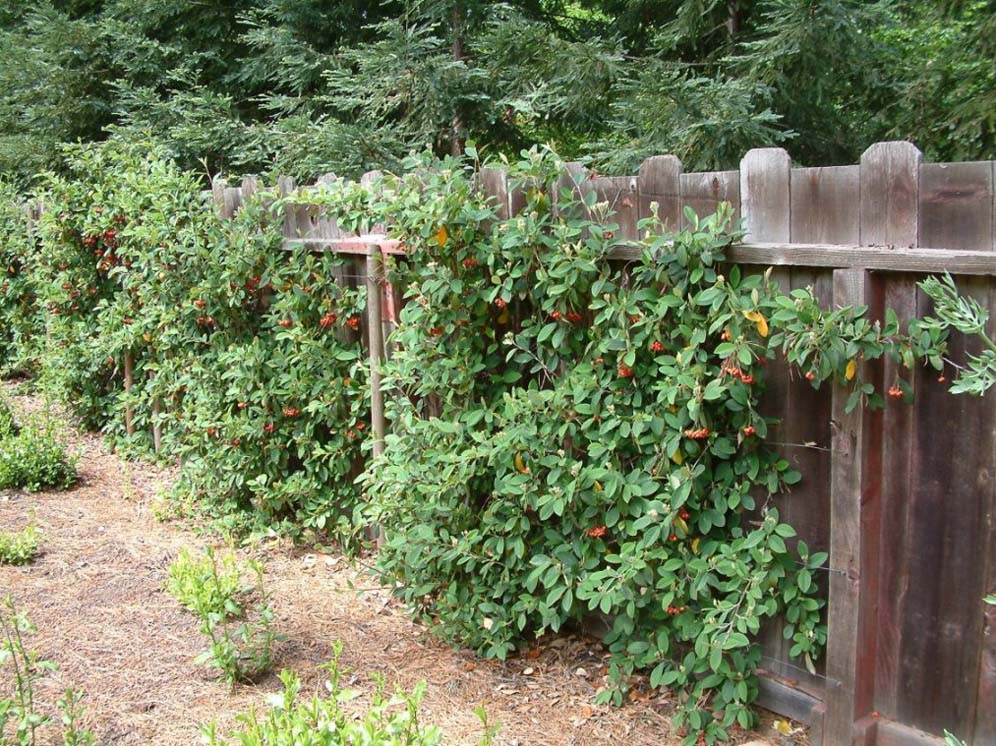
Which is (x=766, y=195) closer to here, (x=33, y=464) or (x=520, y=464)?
(x=520, y=464)

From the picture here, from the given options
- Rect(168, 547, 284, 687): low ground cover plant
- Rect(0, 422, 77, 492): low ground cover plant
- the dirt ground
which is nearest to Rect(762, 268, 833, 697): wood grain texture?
the dirt ground

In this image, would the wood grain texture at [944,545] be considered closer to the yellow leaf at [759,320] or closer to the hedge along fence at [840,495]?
the hedge along fence at [840,495]

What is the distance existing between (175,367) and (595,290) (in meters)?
3.69

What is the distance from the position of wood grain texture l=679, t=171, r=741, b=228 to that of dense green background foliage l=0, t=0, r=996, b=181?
1.82 m

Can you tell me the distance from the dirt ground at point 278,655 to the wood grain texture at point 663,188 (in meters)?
1.75

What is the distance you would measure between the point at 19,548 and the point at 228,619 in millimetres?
1533

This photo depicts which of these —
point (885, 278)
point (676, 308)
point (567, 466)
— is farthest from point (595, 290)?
point (885, 278)

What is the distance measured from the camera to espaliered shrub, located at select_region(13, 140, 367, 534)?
16.1 feet

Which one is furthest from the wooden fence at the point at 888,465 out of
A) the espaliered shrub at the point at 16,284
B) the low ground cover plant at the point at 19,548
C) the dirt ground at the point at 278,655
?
the espaliered shrub at the point at 16,284

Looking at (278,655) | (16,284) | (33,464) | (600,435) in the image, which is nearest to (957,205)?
(600,435)

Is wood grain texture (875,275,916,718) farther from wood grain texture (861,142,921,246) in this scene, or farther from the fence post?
the fence post

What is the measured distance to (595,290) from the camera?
131 inches

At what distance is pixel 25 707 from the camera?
312cm

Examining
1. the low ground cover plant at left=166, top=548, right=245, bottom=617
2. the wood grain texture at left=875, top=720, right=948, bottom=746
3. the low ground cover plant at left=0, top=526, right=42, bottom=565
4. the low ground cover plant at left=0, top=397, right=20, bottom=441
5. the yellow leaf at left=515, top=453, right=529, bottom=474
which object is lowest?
the wood grain texture at left=875, top=720, right=948, bottom=746
